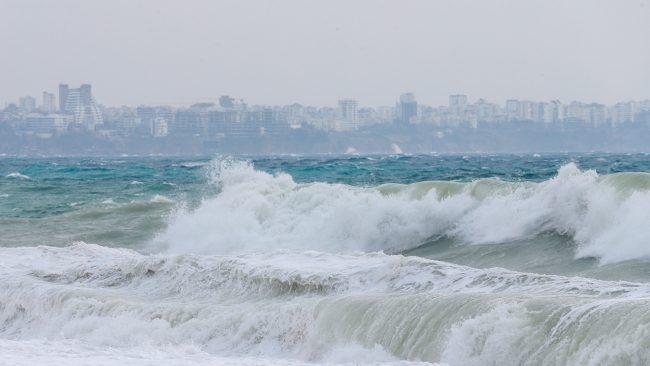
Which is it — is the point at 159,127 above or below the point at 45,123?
below

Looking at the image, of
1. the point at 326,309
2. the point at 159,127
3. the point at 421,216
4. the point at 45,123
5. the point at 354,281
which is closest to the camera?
the point at 326,309

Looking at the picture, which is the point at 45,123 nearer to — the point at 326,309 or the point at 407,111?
the point at 407,111

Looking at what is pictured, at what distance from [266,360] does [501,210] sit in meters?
9.96

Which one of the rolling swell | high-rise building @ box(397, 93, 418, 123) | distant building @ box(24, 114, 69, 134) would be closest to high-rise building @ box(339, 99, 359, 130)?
high-rise building @ box(397, 93, 418, 123)

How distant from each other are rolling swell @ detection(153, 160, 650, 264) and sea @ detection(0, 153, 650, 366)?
42mm

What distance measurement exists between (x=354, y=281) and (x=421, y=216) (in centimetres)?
783

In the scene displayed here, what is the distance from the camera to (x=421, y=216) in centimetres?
2044

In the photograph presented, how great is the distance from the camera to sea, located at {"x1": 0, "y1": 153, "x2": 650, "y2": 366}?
902cm

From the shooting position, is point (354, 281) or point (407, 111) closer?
point (354, 281)

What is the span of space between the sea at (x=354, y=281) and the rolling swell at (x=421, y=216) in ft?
0.14

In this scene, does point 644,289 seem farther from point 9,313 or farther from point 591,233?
point 9,313

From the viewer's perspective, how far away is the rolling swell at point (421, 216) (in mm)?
15969

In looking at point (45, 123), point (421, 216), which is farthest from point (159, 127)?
point (421, 216)

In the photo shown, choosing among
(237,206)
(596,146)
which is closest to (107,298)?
(237,206)
